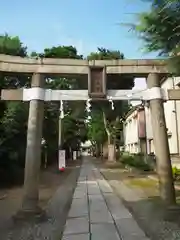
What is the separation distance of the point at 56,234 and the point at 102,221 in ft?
5.25

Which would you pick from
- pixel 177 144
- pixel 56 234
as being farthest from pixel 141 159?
pixel 56 234

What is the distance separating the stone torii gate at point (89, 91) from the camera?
→ 30.6ft

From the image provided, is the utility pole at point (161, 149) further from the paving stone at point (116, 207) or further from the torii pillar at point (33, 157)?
the torii pillar at point (33, 157)

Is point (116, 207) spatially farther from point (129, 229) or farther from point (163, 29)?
point (163, 29)

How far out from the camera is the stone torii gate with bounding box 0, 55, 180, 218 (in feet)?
30.6

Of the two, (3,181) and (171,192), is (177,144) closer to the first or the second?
(3,181)

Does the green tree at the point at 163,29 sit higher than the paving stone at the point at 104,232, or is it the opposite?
the green tree at the point at 163,29

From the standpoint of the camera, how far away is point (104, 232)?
7633 mm

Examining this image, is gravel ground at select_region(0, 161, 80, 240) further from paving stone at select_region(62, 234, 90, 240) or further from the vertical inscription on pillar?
the vertical inscription on pillar

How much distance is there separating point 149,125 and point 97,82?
78.7 feet

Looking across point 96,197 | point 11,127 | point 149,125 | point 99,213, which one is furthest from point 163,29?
point 149,125

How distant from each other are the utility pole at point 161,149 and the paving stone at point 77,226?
230cm

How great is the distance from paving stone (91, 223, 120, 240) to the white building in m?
4.62

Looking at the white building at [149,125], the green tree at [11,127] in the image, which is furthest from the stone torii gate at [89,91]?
the green tree at [11,127]
